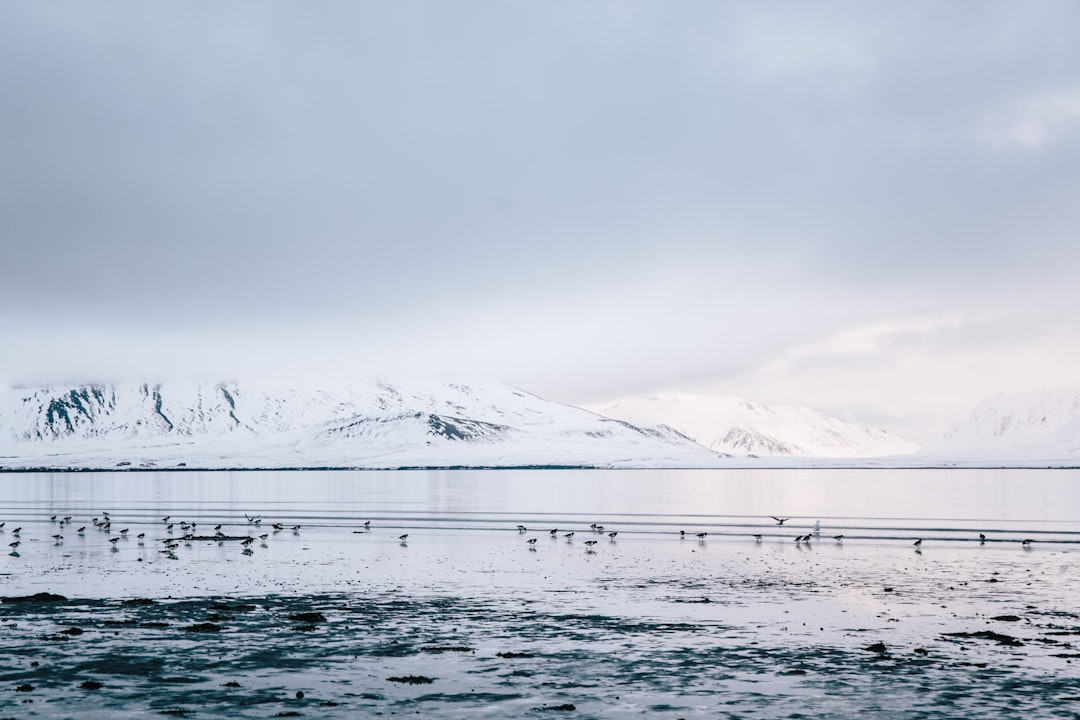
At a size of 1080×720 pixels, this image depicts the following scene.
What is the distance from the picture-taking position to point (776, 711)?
1858cm

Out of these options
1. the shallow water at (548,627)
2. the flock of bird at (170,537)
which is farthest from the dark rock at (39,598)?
the flock of bird at (170,537)

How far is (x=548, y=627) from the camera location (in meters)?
27.3

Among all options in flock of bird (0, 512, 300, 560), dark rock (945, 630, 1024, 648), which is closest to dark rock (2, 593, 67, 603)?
flock of bird (0, 512, 300, 560)

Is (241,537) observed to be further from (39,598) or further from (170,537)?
(39,598)

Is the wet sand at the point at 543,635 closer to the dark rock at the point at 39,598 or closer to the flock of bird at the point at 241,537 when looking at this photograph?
the dark rock at the point at 39,598

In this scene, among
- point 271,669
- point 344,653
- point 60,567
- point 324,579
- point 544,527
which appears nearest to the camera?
point 271,669

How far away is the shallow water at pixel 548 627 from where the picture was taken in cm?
1955

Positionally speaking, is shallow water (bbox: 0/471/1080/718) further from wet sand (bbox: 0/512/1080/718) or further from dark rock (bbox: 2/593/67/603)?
dark rock (bbox: 2/593/67/603)

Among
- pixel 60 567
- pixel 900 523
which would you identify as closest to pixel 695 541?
pixel 900 523

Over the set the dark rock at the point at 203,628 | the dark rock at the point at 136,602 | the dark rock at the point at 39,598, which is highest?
the dark rock at the point at 39,598

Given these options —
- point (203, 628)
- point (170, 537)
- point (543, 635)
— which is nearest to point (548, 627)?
point (543, 635)

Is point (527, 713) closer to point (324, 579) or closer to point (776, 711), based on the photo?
point (776, 711)

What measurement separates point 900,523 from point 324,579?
44.7m

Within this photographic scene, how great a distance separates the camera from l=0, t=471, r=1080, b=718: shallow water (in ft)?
64.1
